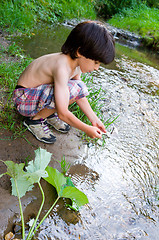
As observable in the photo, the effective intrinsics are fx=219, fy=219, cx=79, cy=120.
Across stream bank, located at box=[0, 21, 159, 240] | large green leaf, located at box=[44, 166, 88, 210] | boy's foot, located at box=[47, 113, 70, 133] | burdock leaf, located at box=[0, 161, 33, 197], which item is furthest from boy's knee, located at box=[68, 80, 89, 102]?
burdock leaf, located at box=[0, 161, 33, 197]

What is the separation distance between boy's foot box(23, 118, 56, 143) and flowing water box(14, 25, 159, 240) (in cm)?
33

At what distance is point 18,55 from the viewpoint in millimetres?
3338

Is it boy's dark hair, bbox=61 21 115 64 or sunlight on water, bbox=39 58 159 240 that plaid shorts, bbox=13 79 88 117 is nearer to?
boy's dark hair, bbox=61 21 115 64

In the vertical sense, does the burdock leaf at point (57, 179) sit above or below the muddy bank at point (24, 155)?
above

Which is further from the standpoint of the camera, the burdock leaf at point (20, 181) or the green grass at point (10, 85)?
the green grass at point (10, 85)

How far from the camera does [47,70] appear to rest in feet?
5.65

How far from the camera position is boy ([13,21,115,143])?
5.25ft

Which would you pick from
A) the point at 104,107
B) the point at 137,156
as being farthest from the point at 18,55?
the point at 137,156

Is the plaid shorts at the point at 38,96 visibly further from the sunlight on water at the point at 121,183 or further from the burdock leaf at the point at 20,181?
the burdock leaf at the point at 20,181

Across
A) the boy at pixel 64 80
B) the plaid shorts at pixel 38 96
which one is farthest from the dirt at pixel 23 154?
the plaid shorts at pixel 38 96

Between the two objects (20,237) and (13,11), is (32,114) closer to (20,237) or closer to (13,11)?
(20,237)

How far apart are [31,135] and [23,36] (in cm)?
307

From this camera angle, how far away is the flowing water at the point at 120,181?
1.36 meters

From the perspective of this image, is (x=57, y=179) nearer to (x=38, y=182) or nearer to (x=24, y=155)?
(x=38, y=182)
